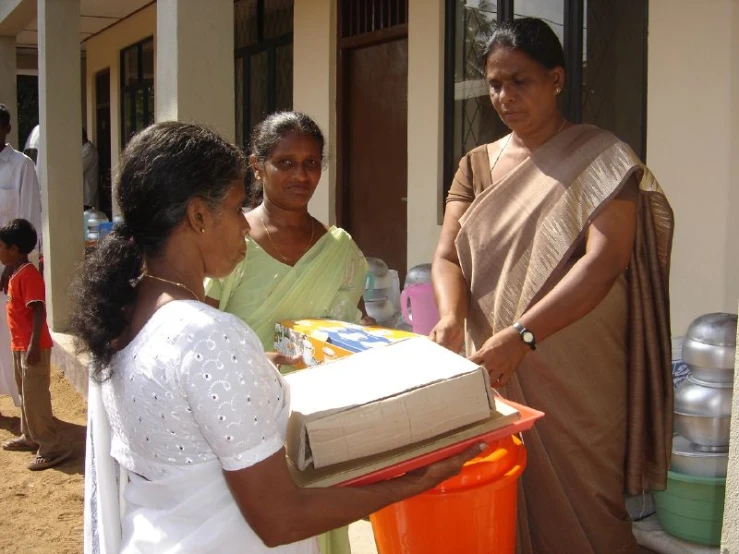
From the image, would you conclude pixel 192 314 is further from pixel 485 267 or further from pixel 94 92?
pixel 94 92

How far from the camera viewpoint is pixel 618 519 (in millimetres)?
2266

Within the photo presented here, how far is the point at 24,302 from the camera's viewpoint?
4.83 metres

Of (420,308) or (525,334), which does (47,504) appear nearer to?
(420,308)

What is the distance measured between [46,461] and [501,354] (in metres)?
3.71

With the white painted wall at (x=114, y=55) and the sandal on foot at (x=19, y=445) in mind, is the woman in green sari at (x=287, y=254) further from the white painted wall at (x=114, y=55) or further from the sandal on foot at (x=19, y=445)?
the white painted wall at (x=114, y=55)

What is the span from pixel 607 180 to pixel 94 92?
1288cm

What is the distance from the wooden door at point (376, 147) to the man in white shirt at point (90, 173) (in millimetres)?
5836

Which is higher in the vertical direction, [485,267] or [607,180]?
[607,180]

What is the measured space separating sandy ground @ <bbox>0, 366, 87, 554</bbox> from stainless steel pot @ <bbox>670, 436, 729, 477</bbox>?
104 inches

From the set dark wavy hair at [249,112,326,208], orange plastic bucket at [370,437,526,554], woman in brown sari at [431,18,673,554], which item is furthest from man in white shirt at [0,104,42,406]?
orange plastic bucket at [370,437,526,554]

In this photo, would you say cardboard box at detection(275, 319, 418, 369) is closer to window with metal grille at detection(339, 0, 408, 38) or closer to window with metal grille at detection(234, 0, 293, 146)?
window with metal grille at detection(339, 0, 408, 38)

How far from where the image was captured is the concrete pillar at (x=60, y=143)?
6.86m

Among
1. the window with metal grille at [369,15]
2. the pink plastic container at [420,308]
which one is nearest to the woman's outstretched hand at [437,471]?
the pink plastic container at [420,308]

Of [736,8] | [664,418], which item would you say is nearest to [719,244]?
[736,8]
